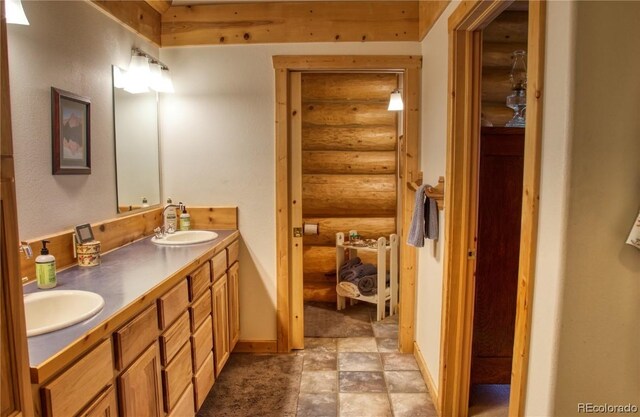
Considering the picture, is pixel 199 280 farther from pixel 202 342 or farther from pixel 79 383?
pixel 79 383

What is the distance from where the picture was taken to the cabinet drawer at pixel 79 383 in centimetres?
100

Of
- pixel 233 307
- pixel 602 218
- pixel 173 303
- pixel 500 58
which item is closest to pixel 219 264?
pixel 233 307

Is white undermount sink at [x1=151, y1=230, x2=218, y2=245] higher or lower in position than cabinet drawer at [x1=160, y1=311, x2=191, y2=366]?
higher

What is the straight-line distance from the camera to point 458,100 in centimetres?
201

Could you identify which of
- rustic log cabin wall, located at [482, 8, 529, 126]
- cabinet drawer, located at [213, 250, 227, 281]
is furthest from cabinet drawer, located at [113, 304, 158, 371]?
rustic log cabin wall, located at [482, 8, 529, 126]

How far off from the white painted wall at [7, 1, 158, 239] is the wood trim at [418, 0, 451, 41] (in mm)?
1841

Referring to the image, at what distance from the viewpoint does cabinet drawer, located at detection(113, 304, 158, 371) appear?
1324 mm

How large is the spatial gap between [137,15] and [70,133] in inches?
40.9

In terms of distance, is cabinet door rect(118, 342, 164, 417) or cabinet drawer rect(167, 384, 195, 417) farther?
cabinet drawer rect(167, 384, 195, 417)

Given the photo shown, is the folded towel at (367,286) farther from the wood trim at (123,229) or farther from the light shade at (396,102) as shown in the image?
the light shade at (396,102)

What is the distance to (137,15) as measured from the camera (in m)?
2.54

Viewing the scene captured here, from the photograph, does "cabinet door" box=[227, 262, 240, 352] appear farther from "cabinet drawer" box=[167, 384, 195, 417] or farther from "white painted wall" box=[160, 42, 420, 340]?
"cabinet drawer" box=[167, 384, 195, 417]

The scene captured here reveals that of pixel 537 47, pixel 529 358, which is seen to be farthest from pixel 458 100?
pixel 529 358

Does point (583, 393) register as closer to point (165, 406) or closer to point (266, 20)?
point (165, 406)
